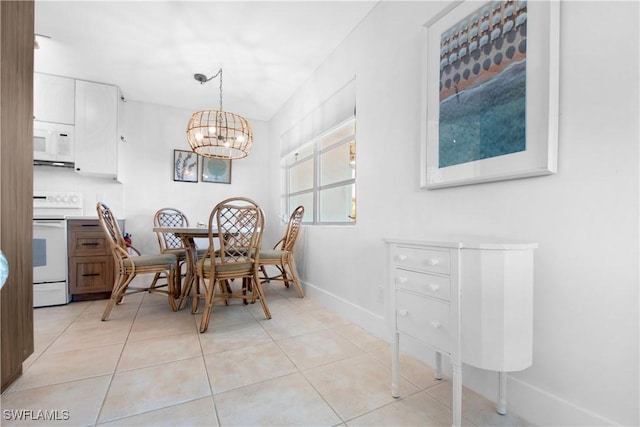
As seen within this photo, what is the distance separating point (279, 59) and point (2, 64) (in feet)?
6.91

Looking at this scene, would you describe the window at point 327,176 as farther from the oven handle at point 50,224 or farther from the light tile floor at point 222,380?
the oven handle at point 50,224

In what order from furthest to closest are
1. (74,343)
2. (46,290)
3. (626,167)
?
(46,290)
(74,343)
(626,167)

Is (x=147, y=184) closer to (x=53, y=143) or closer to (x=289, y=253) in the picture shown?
(x=53, y=143)

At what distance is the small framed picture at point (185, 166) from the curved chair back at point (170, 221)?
507 millimetres

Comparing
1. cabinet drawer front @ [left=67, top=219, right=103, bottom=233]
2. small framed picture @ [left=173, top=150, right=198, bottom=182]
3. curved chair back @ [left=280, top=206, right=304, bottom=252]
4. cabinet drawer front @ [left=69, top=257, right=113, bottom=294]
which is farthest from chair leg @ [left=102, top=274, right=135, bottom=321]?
small framed picture @ [left=173, top=150, right=198, bottom=182]

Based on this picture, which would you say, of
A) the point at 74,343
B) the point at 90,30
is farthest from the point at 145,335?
the point at 90,30

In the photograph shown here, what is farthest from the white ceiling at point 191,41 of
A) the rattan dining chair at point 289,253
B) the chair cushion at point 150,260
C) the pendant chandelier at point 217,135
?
the chair cushion at point 150,260

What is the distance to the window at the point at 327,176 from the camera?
2684mm

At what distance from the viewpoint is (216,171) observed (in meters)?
4.32

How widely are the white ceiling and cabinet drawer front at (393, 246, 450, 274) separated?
1972 millimetres

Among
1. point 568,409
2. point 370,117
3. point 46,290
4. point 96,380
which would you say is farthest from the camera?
point 46,290

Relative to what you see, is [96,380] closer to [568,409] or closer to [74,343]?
[74,343]

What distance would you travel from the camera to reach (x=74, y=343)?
1909mm

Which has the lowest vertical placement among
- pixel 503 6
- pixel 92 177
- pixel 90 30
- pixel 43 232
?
pixel 43 232
